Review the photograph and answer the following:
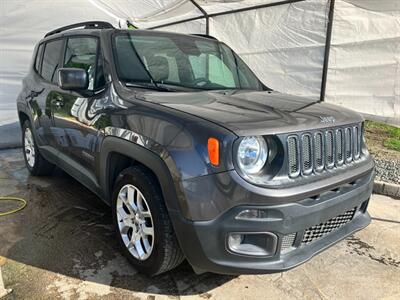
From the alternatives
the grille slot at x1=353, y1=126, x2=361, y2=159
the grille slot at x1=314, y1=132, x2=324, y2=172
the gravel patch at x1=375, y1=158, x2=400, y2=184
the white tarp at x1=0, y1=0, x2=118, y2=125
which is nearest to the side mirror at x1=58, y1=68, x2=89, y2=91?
the grille slot at x1=314, y1=132, x2=324, y2=172

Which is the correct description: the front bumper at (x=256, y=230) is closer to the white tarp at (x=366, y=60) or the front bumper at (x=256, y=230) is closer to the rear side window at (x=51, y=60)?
the rear side window at (x=51, y=60)

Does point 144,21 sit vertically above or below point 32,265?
above

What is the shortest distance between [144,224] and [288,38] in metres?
6.54

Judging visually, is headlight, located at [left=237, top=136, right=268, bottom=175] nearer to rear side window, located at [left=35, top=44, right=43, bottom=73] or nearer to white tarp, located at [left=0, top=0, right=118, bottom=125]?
rear side window, located at [left=35, top=44, right=43, bottom=73]

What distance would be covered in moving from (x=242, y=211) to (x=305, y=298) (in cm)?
92

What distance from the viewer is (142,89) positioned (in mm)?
3023

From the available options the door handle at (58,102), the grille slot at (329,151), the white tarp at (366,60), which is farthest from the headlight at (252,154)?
the white tarp at (366,60)

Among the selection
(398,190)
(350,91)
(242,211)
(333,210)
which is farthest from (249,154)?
(350,91)

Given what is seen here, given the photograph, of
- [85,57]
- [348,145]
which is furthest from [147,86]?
[348,145]

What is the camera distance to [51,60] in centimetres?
450

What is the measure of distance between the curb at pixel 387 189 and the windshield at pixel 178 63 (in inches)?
84.8

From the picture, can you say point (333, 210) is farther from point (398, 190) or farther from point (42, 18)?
point (42, 18)

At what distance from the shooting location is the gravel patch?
5001mm

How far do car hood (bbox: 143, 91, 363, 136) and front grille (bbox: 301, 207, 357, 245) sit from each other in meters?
0.63
